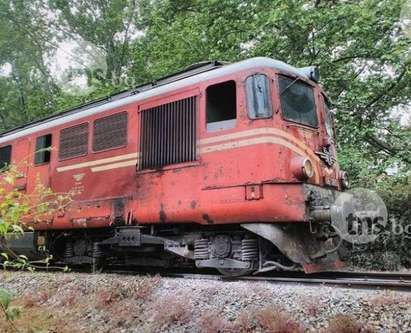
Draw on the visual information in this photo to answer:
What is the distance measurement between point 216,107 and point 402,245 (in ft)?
15.6

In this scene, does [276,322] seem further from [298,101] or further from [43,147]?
[43,147]

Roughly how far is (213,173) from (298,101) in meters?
1.79

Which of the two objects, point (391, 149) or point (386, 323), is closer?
point (386, 323)

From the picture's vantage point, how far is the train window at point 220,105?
7.05m

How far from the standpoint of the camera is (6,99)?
22.6 meters

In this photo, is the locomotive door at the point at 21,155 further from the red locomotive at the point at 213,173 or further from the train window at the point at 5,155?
the red locomotive at the point at 213,173

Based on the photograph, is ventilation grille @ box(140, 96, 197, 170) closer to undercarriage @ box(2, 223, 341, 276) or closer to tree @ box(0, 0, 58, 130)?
undercarriage @ box(2, 223, 341, 276)

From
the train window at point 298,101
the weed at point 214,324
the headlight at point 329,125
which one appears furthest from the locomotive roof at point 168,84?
the weed at point 214,324

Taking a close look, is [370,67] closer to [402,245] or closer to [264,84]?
[402,245]

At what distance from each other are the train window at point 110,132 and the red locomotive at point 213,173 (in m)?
0.02

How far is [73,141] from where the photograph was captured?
9453 mm

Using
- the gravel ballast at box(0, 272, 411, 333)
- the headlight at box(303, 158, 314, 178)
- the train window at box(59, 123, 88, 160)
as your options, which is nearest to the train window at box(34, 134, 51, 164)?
the train window at box(59, 123, 88, 160)

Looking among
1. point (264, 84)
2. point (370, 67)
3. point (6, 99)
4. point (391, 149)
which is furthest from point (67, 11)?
point (264, 84)

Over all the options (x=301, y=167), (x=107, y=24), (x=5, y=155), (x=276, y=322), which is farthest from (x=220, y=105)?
(x=107, y=24)
